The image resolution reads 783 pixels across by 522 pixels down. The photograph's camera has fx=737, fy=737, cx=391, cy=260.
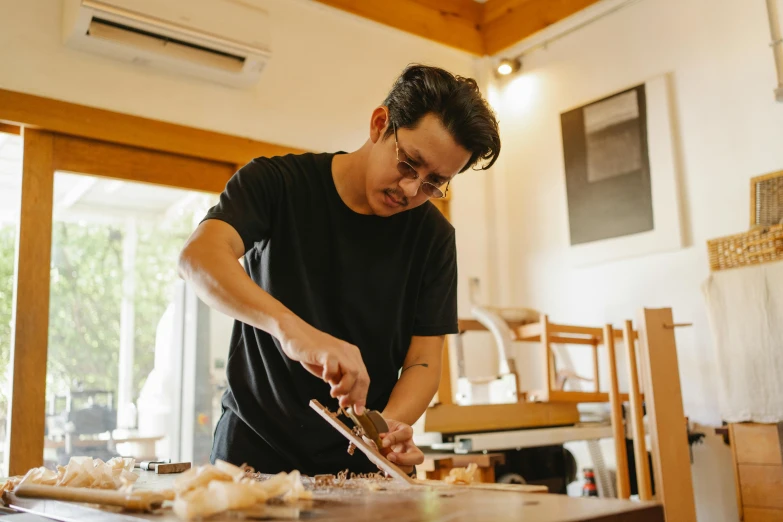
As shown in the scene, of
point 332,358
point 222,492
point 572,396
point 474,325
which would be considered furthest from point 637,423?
point 222,492

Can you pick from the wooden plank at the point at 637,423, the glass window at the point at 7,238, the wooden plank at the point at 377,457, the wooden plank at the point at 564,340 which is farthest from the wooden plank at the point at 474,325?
the wooden plank at the point at 377,457

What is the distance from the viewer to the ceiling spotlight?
14.6 feet

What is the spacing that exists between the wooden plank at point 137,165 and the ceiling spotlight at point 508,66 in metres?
1.87

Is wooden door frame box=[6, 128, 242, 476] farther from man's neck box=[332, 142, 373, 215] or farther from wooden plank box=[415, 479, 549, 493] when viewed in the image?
wooden plank box=[415, 479, 549, 493]

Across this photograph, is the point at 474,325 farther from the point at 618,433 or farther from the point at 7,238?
the point at 7,238

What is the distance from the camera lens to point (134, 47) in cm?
308

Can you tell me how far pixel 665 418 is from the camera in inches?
102

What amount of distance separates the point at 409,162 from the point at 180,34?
221 centimetres

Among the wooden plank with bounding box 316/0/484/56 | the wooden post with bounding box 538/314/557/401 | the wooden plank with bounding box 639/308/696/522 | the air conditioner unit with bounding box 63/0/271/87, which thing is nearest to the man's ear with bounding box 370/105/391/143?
the wooden plank with bounding box 639/308/696/522

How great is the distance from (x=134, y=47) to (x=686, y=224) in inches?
103

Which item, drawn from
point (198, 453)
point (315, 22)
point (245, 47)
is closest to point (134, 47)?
point (245, 47)

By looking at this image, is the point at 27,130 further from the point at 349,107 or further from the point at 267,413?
the point at 267,413

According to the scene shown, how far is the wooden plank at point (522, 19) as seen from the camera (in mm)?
4129

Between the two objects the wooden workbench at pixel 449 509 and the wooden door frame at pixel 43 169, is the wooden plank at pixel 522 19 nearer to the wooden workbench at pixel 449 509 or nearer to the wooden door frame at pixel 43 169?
the wooden door frame at pixel 43 169
